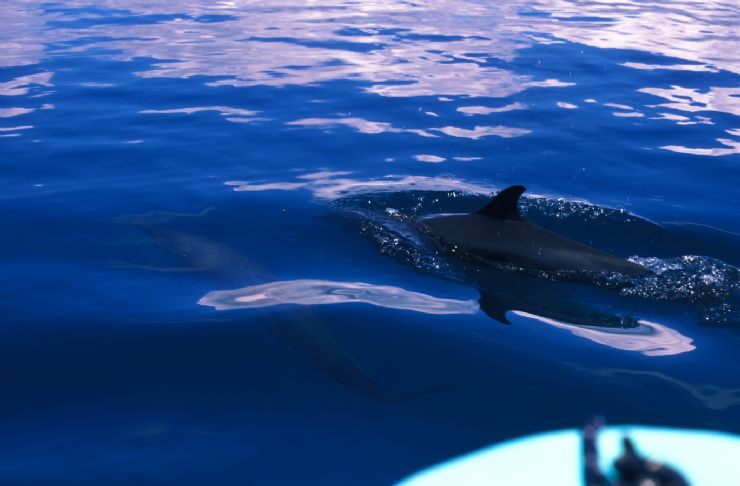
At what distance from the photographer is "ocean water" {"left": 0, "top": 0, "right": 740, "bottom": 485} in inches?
196

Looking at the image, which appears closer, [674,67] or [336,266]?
[336,266]

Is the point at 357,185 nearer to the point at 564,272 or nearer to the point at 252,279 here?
the point at 252,279

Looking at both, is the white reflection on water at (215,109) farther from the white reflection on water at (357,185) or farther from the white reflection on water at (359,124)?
the white reflection on water at (357,185)

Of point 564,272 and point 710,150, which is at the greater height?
point 564,272

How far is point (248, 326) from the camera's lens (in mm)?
6230

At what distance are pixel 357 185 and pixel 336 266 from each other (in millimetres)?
2585

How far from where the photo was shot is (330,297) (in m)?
6.78

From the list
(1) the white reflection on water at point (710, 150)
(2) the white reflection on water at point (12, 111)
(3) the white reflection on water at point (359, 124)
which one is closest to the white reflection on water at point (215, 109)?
(3) the white reflection on water at point (359, 124)

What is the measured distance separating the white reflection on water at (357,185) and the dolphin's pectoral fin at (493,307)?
2.98 m

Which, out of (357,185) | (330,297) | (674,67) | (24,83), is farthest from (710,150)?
(24,83)

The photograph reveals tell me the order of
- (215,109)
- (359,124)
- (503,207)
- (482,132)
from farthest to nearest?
(215,109), (359,124), (482,132), (503,207)

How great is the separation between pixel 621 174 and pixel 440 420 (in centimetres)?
652

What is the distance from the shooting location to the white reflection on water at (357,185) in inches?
380

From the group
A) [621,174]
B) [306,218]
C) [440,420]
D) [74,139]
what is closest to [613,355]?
[440,420]
